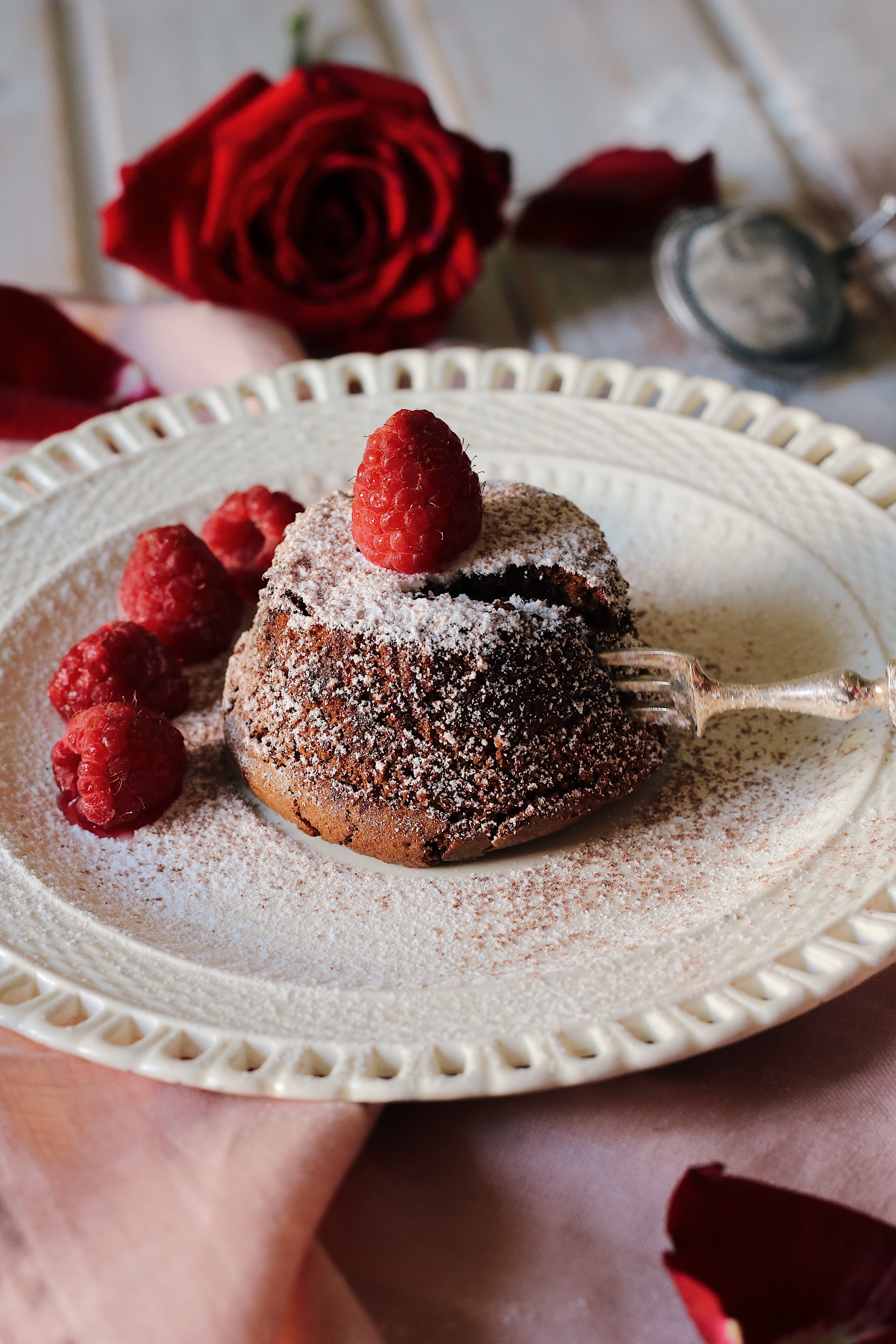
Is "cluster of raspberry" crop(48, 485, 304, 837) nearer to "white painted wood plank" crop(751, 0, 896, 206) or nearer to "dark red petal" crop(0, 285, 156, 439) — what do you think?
"dark red petal" crop(0, 285, 156, 439)

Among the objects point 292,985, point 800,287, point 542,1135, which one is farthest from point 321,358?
point 542,1135

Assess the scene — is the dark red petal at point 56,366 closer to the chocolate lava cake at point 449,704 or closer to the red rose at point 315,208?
the red rose at point 315,208

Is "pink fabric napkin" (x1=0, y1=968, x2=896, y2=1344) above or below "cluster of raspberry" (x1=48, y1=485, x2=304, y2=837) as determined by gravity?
below

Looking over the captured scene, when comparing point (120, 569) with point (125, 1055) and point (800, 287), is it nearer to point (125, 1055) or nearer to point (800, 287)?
point (125, 1055)

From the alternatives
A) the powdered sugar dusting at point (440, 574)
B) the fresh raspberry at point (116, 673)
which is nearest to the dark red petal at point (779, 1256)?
the powdered sugar dusting at point (440, 574)

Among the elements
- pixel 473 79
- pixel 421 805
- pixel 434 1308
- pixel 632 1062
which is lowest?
pixel 434 1308

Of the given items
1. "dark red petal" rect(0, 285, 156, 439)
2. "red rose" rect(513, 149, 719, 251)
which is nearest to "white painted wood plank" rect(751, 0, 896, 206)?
"red rose" rect(513, 149, 719, 251)
